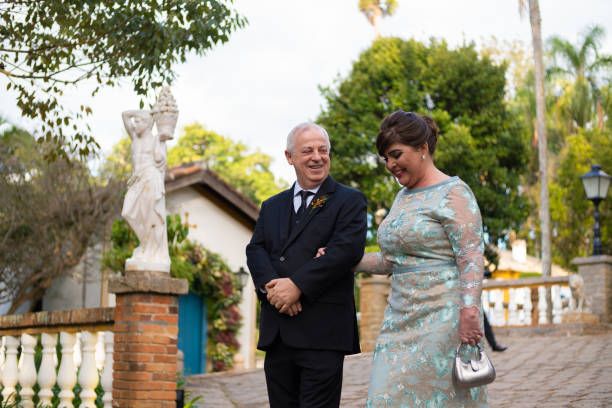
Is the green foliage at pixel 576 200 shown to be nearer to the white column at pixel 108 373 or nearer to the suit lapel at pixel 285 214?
the white column at pixel 108 373

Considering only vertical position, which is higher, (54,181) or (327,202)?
(54,181)

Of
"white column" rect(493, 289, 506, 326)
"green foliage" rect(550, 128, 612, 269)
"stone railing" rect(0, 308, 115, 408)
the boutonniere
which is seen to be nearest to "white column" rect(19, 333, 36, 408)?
"stone railing" rect(0, 308, 115, 408)

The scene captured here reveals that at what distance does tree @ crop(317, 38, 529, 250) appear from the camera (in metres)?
23.1

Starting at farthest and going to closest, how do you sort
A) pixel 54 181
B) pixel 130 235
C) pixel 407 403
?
pixel 54 181
pixel 130 235
pixel 407 403

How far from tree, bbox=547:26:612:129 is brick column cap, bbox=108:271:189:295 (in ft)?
96.9

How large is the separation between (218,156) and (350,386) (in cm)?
3316

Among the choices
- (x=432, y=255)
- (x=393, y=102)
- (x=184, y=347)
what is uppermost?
(x=393, y=102)

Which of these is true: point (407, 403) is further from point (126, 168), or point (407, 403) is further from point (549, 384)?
point (126, 168)

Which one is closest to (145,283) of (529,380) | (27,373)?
(27,373)

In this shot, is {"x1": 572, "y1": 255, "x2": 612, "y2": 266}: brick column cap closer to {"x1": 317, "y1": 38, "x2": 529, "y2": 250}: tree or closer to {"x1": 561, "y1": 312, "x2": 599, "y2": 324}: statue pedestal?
{"x1": 561, "y1": 312, "x2": 599, "y2": 324}: statue pedestal

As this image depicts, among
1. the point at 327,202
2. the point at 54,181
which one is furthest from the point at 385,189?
the point at 327,202

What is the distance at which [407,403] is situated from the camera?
3.12 meters

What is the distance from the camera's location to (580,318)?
14.4 metres

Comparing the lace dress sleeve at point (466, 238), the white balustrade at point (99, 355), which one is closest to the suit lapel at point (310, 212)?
the lace dress sleeve at point (466, 238)
